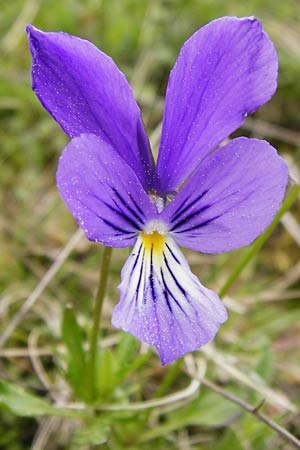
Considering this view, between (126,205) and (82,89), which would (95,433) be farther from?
(82,89)

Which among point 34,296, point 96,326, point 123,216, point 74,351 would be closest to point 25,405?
point 74,351

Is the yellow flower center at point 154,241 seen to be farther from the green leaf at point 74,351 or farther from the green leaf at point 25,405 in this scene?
the green leaf at point 25,405

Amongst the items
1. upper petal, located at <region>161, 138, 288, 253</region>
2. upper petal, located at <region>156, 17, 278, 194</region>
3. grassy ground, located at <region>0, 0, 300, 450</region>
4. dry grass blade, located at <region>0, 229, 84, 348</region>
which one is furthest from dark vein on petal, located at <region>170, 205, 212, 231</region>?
dry grass blade, located at <region>0, 229, 84, 348</region>

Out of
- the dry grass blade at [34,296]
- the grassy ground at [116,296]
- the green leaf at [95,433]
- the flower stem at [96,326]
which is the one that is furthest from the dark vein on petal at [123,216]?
the dry grass blade at [34,296]

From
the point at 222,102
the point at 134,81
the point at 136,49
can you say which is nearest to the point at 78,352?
the point at 222,102

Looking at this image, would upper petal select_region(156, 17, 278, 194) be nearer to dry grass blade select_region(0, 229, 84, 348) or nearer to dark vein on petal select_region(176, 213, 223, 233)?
dark vein on petal select_region(176, 213, 223, 233)
